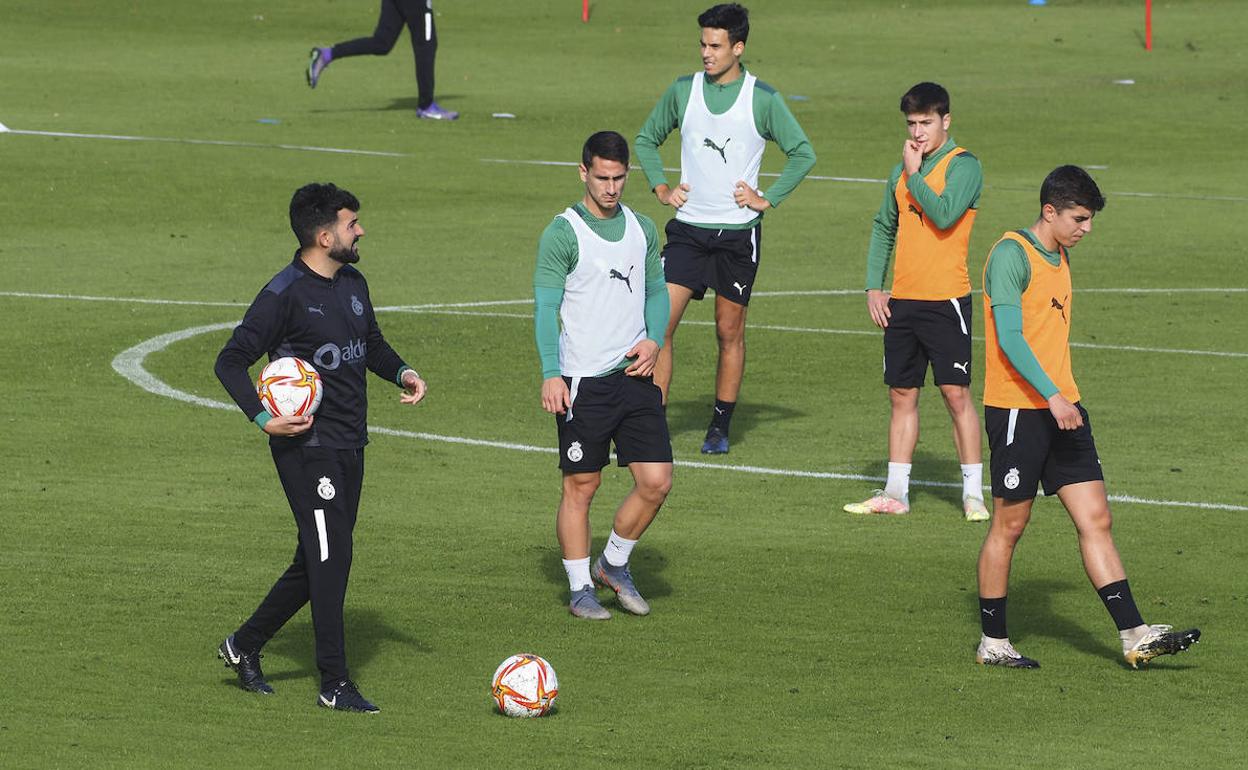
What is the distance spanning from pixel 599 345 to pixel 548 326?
0.29 m

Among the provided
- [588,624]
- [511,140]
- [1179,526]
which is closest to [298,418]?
[588,624]

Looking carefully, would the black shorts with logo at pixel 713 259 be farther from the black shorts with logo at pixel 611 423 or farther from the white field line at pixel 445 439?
the black shorts with logo at pixel 611 423

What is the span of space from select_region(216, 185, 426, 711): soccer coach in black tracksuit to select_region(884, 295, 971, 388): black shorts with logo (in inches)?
180

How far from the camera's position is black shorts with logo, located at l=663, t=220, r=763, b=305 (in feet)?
47.1

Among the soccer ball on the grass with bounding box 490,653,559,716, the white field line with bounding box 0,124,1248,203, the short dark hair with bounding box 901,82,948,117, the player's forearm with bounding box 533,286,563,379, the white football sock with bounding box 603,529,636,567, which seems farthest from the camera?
the white field line with bounding box 0,124,1248,203

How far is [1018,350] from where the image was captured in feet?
30.8

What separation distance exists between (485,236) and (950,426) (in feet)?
29.0

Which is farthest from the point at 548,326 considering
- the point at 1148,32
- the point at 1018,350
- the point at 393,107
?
the point at 1148,32

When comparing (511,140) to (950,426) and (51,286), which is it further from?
(950,426)

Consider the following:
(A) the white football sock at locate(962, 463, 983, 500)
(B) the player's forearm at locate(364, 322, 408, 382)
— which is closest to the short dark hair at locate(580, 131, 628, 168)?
(B) the player's forearm at locate(364, 322, 408, 382)

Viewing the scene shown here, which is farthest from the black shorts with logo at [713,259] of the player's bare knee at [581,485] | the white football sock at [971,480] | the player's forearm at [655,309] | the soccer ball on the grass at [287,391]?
the soccer ball on the grass at [287,391]

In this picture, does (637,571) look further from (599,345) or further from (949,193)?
(949,193)

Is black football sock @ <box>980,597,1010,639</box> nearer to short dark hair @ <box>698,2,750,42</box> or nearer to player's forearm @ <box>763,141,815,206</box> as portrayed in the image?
player's forearm @ <box>763,141,815,206</box>

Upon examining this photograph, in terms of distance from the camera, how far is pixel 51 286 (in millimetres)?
19859
